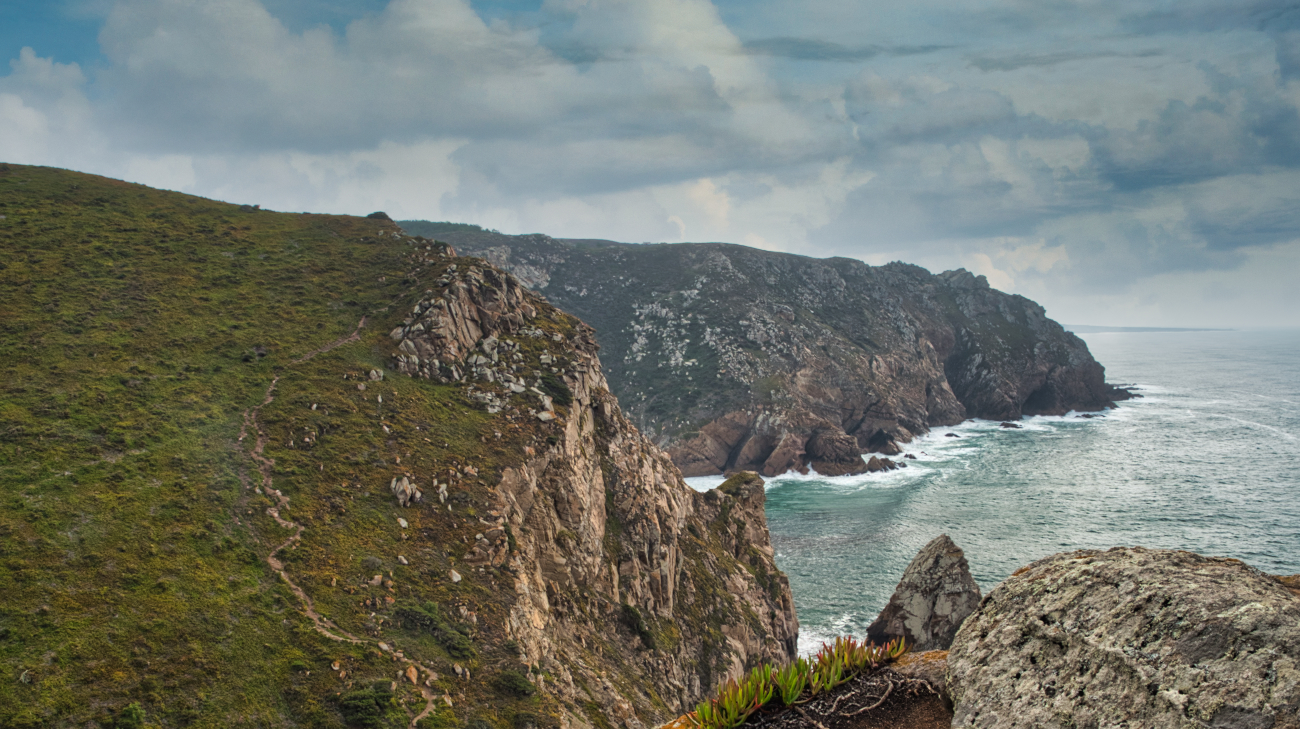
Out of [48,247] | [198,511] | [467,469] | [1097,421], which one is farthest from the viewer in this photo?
[1097,421]

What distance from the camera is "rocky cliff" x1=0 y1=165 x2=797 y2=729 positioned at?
18.7 m

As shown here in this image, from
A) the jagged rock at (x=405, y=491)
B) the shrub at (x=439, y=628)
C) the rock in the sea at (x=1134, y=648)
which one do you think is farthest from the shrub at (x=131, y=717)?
the rock in the sea at (x=1134, y=648)

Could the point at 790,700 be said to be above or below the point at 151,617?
above

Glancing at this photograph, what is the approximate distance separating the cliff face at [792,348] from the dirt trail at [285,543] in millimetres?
83842

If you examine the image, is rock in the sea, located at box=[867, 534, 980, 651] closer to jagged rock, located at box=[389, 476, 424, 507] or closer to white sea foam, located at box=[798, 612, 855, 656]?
white sea foam, located at box=[798, 612, 855, 656]

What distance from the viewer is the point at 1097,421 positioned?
425 ft

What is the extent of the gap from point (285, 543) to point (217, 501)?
3429 mm

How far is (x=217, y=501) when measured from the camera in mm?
24312

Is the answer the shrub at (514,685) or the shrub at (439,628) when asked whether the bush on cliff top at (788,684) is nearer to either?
the shrub at (514,685)

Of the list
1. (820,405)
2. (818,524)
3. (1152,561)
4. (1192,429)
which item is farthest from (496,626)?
(1192,429)

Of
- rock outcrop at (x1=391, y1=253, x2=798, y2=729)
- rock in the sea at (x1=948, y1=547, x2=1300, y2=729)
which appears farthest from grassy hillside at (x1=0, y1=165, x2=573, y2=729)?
rock in the sea at (x1=948, y1=547, x2=1300, y2=729)

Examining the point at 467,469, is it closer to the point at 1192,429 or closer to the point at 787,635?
the point at 787,635

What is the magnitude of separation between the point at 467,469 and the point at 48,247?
1379 inches

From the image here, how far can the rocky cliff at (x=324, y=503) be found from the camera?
1866 centimetres
